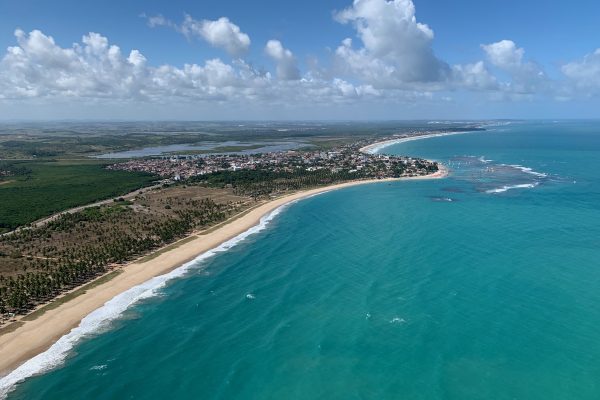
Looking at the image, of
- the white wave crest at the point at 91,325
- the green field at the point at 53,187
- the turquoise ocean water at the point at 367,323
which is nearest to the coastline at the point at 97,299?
the white wave crest at the point at 91,325

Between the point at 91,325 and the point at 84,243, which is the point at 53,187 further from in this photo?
the point at 91,325

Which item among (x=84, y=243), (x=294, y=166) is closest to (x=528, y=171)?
(x=294, y=166)

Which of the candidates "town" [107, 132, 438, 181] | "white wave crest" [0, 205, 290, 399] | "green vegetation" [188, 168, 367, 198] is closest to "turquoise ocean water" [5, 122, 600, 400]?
"white wave crest" [0, 205, 290, 399]

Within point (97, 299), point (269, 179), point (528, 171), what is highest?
point (97, 299)

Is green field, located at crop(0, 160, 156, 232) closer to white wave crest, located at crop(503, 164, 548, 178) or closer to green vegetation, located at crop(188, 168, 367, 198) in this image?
green vegetation, located at crop(188, 168, 367, 198)

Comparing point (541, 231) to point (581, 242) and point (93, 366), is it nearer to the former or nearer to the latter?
point (581, 242)

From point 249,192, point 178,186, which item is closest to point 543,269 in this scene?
point 249,192
